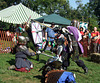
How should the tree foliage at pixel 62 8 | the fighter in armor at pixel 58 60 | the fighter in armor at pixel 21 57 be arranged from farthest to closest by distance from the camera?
1. the tree foliage at pixel 62 8
2. the fighter in armor at pixel 21 57
3. the fighter in armor at pixel 58 60

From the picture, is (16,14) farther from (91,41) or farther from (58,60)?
(58,60)

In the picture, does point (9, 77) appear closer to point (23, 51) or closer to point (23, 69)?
point (23, 69)

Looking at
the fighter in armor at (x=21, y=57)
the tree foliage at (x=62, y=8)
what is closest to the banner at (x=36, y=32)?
the fighter in armor at (x=21, y=57)

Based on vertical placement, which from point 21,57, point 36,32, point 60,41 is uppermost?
point 36,32

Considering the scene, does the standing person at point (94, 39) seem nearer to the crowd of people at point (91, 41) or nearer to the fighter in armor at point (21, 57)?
the crowd of people at point (91, 41)

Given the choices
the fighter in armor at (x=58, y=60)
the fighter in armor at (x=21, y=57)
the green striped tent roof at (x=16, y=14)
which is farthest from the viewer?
the green striped tent roof at (x=16, y=14)

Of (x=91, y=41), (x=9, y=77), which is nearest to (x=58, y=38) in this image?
(x=9, y=77)

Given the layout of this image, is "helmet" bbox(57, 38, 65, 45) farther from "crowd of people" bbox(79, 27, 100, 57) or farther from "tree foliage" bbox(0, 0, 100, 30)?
"tree foliage" bbox(0, 0, 100, 30)

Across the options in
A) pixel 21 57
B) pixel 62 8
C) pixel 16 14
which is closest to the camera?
pixel 21 57

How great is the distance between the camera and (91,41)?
28.6 ft

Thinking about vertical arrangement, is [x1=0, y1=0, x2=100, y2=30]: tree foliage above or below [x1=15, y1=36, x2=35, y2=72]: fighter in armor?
above

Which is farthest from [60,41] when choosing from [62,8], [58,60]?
[62,8]

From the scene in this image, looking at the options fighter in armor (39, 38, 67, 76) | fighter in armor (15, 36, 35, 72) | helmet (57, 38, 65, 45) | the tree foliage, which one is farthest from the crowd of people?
the tree foliage

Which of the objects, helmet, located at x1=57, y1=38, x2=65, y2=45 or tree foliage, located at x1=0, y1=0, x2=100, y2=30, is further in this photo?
tree foliage, located at x1=0, y1=0, x2=100, y2=30
